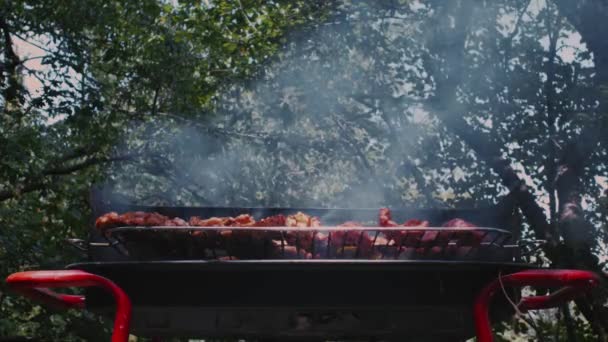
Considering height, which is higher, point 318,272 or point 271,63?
point 271,63

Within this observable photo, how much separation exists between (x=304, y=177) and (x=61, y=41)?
293cm

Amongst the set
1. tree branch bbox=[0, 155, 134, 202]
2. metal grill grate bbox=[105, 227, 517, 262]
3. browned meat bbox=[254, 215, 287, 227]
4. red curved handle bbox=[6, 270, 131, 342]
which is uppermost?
tree branch bbox=[0, 155, 134, 202]

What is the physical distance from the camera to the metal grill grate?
2.12 metres

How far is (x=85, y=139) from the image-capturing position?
→ 25.3ft

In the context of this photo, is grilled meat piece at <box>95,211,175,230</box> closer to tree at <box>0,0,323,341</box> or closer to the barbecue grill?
the barbecue grill

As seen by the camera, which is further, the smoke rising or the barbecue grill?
the smoke rising

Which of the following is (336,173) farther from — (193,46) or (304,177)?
(193,46)

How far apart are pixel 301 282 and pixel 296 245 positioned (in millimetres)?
162

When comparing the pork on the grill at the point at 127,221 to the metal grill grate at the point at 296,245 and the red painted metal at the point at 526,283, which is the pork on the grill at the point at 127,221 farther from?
the red painted metal at the point at 526,283

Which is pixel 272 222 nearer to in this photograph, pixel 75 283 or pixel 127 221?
pixel 127 221

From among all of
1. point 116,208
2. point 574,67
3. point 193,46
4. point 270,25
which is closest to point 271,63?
point 270,25

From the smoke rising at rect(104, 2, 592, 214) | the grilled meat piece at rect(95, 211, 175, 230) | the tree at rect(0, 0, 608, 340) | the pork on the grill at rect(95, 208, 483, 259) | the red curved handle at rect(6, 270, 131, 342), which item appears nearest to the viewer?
the red curved handle at rect(6, 270, 131, 342)

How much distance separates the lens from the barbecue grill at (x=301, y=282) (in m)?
1.95

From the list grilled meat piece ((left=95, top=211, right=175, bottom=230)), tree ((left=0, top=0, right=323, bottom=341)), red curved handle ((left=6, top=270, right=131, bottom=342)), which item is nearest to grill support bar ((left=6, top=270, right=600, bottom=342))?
red curved handle ((left=6, top=270, right=131, bottom=342))
